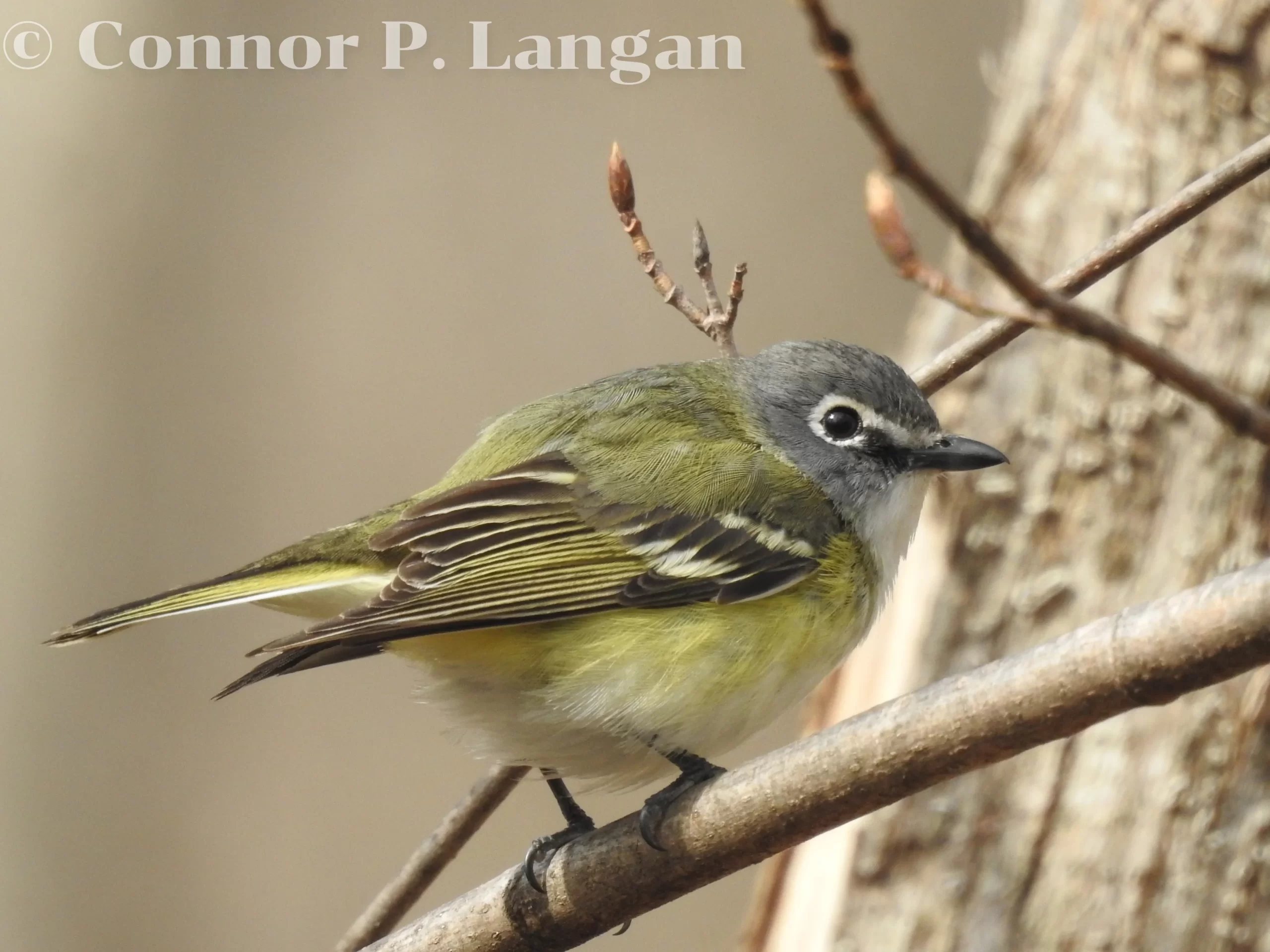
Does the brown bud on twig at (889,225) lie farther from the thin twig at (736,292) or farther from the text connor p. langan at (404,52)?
the text connor p. langan at (404,52)

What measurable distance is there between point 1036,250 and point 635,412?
2.24 meters

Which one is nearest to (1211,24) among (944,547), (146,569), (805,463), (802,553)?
(944,547)

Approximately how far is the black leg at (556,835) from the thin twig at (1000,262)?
5.04 ft

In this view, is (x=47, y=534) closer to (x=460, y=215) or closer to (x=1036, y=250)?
(x=460, y=215)

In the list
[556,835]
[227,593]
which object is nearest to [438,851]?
[556,835]

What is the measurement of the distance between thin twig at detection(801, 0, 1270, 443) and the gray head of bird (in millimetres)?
1746

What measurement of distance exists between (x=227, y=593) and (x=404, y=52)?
5.21 metres

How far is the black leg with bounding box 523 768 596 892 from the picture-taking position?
2.57 m

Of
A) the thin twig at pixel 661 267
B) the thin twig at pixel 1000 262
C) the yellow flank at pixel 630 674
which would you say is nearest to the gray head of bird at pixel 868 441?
the thin twig at pixel 661 267

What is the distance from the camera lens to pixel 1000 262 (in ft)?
4.76

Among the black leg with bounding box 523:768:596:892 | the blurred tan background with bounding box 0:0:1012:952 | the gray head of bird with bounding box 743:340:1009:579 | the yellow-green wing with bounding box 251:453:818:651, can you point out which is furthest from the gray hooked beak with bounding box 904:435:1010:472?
the blurred tan background with bounding box 0:0:1012:952
